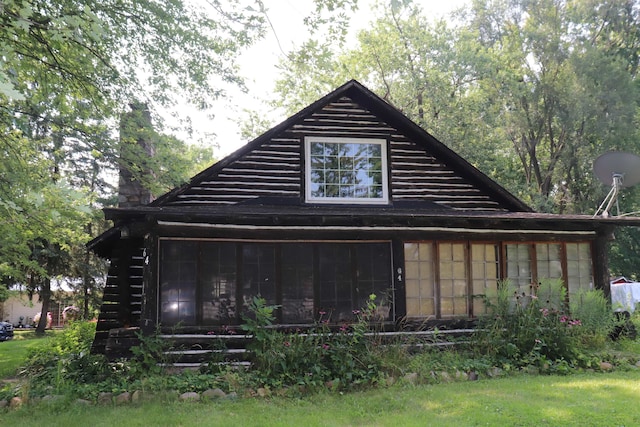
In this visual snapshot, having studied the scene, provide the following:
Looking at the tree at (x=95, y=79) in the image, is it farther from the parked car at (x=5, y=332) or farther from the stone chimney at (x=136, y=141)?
the parked car at (x=5, y=332)

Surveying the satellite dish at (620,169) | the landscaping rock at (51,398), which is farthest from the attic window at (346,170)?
the landscaping rock at (51,398)

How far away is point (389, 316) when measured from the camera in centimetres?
1110

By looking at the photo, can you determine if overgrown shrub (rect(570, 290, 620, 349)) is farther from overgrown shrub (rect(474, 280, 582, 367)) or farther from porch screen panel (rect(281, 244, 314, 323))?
porch screen panel (rect(281, 244, 314, 323))

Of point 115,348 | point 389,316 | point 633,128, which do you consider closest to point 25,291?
point 115,348

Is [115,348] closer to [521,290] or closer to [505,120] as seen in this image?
[521,290]

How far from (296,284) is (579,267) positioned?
6651 millimetres

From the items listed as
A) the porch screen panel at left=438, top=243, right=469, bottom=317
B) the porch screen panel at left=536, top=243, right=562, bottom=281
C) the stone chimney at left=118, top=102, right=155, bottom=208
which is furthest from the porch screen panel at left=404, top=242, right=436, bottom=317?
the stone chimney at left=118, top=102, right=155, bottom=208

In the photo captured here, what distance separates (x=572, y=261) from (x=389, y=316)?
464cm

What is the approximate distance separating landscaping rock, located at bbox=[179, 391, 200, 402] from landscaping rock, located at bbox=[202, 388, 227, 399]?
10 cm

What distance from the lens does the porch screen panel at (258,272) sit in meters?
10.6

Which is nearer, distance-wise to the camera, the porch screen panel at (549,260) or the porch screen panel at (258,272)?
the porch screen panel at (258,272)

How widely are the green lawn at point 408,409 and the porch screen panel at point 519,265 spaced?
3.77 meters

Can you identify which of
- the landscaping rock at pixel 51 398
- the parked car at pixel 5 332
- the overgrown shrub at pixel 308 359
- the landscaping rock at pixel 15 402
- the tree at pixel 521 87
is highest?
the tree at pixel 521 87

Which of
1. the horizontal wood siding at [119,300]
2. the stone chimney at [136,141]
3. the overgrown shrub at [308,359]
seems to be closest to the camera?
the overgrown shrub at [308,359]
